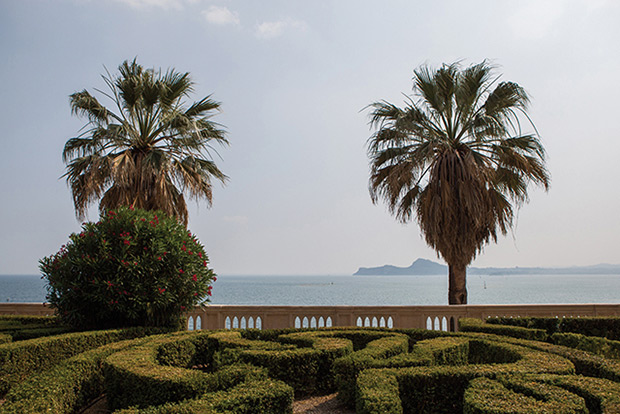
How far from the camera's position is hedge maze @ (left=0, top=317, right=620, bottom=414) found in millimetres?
4199

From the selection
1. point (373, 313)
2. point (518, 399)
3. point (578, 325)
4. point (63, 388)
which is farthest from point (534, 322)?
point (63, 388)

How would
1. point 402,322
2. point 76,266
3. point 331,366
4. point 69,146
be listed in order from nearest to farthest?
point 331,366
point 76,266
point 402,322
point 69,146

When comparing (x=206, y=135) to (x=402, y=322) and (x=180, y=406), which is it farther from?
(x=180, y=406)

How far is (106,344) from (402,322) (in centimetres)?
629

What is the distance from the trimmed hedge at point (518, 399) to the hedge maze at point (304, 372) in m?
0.01

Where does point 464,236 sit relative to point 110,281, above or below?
above

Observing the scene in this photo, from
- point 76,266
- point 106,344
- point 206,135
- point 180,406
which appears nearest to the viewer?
point 180,406

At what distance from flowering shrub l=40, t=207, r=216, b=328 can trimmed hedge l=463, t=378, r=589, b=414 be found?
18.2 ft

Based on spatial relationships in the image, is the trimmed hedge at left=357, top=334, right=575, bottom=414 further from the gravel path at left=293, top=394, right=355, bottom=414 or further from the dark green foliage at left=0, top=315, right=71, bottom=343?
the dark green foliage at left=0, top=315, right=71, bottom=343

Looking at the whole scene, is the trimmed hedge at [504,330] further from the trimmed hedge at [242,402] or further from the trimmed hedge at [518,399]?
the trimmed hedge at [242,402]

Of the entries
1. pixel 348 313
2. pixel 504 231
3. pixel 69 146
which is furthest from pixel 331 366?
pixel 69 146

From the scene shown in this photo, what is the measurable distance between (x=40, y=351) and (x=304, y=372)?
3.88 m

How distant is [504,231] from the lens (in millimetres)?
12734

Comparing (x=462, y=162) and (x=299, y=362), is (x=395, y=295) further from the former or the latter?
(x=299, y=362)
